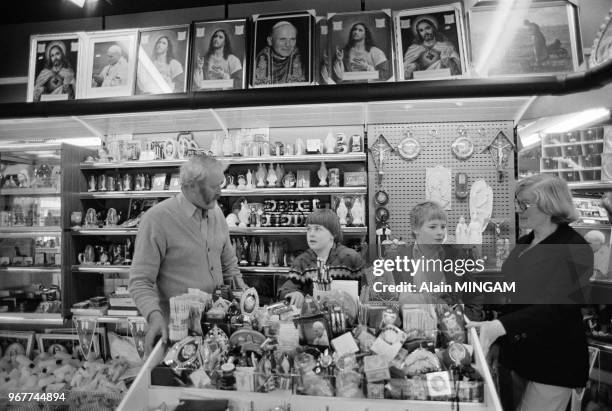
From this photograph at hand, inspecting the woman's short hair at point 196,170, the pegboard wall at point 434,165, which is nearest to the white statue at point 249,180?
the pegboard wall at point 434,165

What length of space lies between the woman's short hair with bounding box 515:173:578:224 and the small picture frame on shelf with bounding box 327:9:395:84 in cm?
204

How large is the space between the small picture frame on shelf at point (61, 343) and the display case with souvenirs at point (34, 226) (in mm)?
182

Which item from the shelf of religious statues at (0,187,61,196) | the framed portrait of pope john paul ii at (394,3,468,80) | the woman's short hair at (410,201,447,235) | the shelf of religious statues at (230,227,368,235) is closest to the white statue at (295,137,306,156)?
the shelf of religious statues at (230,227,368,235)

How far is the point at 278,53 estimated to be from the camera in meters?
3.69

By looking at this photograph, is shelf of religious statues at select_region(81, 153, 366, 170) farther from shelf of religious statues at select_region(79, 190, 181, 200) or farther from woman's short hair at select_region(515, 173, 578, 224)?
woman's short hair at select_region(515, 173, 578, 224)

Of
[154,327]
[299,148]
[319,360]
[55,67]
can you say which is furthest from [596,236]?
[55,67]

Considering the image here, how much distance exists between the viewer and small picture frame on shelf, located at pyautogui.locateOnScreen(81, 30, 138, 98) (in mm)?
3883

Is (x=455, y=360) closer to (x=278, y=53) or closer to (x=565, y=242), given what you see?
(x=565, y=242)

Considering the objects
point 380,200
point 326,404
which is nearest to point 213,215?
point 326,404

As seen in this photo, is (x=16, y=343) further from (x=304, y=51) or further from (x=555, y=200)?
(x=555, y=200)

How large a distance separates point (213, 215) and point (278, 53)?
194cm

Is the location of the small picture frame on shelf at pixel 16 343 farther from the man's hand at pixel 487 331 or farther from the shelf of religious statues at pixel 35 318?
the man's hand at pixel 487 331

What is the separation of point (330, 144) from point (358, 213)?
735 mm

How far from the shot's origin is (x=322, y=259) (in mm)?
2514
